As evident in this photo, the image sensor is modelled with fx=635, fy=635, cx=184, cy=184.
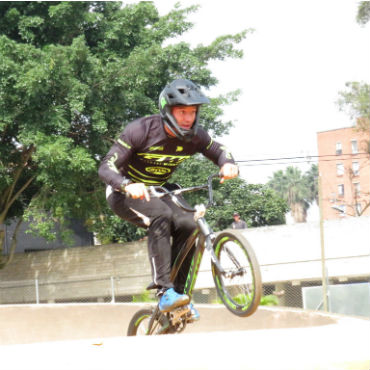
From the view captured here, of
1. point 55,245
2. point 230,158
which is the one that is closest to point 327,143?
point 55,245

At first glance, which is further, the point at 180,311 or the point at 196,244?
the point at 196,244

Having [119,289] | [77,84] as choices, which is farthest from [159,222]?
[119,289]

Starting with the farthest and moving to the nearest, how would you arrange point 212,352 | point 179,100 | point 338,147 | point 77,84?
point 338,147 < point 77,84 < point 179,100 < point 212,352

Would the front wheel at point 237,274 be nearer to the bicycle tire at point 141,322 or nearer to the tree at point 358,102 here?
the bicycle tire at point 141,322

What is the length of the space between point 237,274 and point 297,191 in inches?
459

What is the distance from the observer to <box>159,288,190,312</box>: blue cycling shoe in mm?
4344

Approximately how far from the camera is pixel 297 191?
15.6 metres

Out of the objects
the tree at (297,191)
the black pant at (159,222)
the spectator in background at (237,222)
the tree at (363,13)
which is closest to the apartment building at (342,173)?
the tree at (297,191)

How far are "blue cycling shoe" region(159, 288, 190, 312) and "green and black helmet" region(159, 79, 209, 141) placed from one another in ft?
3.53

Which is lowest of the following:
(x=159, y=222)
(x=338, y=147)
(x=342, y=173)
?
(x=159, y=222)

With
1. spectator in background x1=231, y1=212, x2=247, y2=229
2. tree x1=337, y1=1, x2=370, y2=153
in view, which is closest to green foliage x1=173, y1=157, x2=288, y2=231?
spectator in background x1=231, y1=212, x2=247, y2=229

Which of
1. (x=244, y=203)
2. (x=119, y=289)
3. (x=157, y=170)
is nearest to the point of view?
(x=157, y=170)

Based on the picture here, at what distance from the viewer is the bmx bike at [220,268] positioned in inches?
163

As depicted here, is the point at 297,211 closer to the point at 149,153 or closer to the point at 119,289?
the point at 119,289
